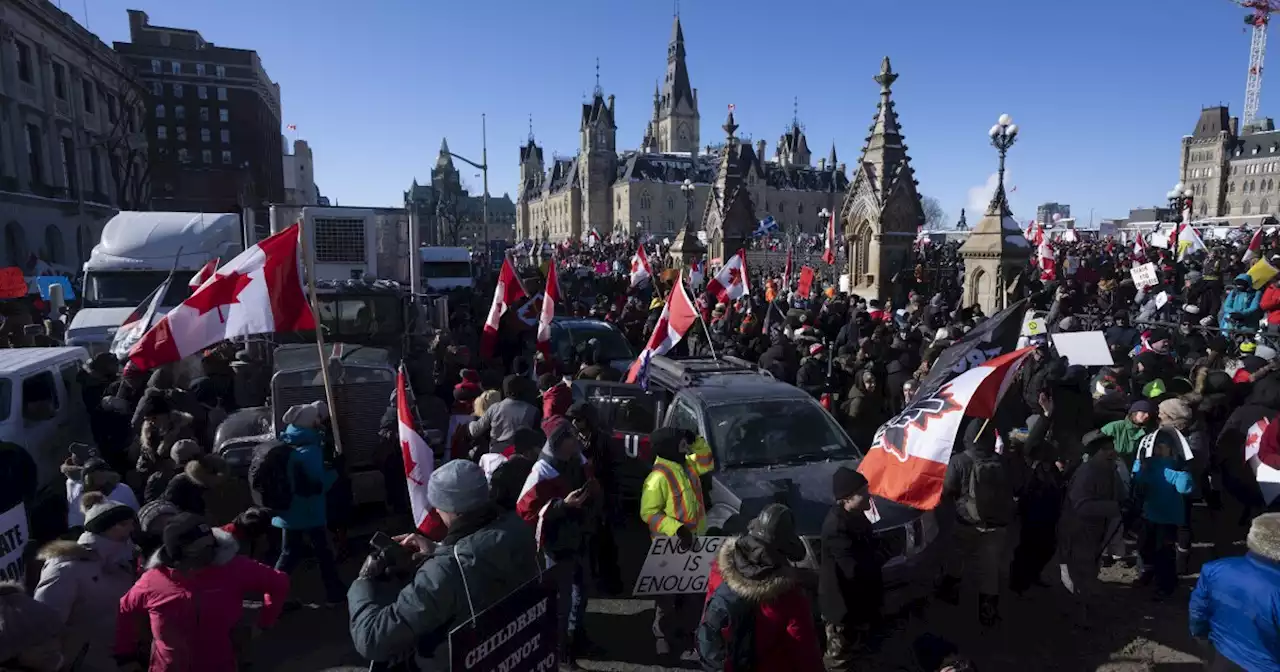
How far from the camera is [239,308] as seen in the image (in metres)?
6.30

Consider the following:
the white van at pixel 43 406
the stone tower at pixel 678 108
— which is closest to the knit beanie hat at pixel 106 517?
the white van at pixel 43 406

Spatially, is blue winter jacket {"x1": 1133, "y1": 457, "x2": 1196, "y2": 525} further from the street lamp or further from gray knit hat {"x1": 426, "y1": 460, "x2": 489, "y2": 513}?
the street lamp

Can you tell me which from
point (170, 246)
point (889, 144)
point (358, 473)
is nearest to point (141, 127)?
point (170, 246)

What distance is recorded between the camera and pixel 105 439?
7629mm

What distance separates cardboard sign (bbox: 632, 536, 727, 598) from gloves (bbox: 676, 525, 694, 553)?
2 cm

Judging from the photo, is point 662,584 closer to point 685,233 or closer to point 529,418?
Answer: point 529,418

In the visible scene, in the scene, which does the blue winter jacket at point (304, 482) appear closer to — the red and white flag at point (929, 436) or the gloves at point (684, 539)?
the gloves at point (684, 539)

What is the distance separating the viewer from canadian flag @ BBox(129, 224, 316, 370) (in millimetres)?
6125

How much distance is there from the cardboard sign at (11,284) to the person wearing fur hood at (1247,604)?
55.6ft

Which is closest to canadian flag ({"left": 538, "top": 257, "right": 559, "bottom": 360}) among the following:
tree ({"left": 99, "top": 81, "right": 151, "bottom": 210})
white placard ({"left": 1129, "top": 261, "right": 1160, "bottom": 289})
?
white placard ({"left": 1129, "top": 261, "right": 1160, "bottom": 289})

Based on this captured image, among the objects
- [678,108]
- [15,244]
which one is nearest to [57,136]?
[15,244]

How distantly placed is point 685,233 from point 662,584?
61.4 feet

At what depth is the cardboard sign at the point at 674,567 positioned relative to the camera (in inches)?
182

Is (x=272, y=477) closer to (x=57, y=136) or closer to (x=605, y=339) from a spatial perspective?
(x=605, y=339)
